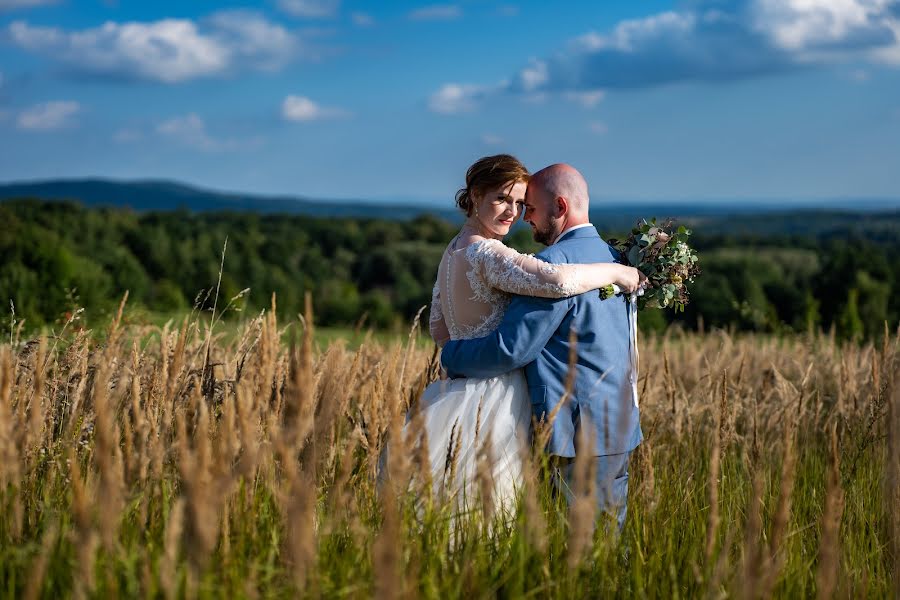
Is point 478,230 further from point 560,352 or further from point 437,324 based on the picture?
point 560,352

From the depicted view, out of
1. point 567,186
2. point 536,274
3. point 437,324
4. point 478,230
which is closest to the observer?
point 536,274

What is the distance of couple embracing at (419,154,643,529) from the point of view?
3562 millimetres

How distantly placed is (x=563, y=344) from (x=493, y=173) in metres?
0.81

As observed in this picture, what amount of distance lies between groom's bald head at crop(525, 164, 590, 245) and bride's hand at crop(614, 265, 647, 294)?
27 cm

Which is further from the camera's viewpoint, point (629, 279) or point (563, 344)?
point (629, 279)

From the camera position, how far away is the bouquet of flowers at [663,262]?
395cm

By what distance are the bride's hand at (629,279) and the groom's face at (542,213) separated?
32cm

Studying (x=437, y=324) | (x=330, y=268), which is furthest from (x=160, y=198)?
(x=437, y=324)

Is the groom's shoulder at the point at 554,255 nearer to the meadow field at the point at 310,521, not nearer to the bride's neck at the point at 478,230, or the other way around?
the bride's neck at the point at 478,230

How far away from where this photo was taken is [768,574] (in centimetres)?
161

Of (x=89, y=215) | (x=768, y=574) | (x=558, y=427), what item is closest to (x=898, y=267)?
(x=558, y=427)

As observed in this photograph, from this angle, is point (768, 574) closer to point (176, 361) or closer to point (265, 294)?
point (176, 361)

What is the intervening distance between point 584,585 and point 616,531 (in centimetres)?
23

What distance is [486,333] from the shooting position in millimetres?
3895
